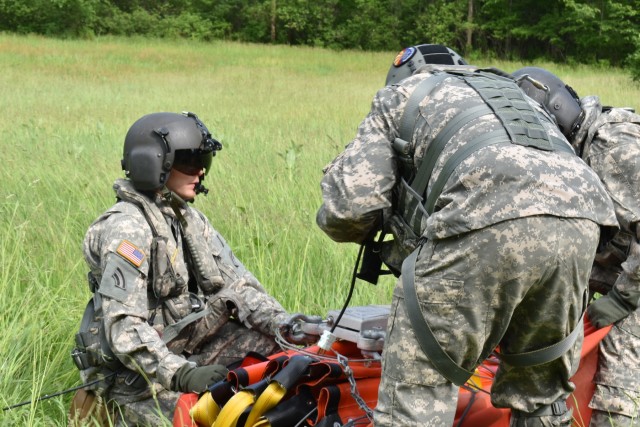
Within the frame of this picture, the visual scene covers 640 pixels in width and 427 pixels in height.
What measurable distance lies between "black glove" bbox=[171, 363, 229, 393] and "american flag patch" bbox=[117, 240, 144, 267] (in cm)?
52

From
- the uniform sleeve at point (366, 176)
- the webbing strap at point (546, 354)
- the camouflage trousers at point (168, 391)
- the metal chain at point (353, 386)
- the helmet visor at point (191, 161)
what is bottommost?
the camouflage trousers at point (168, 391)

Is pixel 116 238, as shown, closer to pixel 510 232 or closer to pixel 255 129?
pixel 510 232

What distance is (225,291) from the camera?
441 centimetres

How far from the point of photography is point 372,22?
148 feet

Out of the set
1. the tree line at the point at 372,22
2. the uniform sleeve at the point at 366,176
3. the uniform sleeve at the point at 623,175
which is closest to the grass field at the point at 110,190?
the uniform sleeve at the point at 366,176

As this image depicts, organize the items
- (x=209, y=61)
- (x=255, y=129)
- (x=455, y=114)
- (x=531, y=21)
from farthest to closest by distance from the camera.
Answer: (x=531, y=21) < (x=209, y=61) < (x=255, y=129) < (x=455, y=114)

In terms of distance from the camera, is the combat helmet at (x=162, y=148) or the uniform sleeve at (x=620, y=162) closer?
the uniform sleeve at (x=620, y=162)

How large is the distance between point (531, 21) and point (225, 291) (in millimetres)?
40523

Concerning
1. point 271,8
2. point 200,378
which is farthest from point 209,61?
point 200,378

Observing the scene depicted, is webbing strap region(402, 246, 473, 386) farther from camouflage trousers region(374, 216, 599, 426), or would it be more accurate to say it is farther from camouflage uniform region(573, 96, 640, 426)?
camouflage uniform region(573, 96, 640, 426)

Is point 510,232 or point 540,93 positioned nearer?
point 510,232

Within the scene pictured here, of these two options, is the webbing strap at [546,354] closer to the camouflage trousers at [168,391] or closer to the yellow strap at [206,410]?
the yellow strap at [206,410]

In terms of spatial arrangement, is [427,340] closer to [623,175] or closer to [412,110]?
[412,110]

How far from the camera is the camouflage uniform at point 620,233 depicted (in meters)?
3.73
